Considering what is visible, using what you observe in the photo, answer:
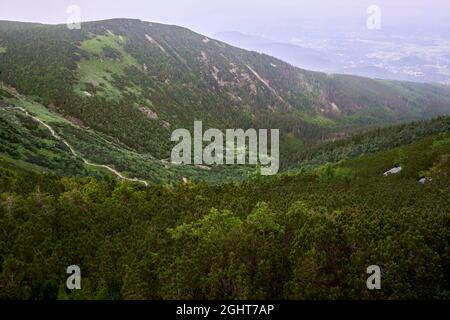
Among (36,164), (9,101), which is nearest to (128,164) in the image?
(36,164)

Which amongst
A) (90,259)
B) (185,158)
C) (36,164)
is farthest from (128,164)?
(90,259)

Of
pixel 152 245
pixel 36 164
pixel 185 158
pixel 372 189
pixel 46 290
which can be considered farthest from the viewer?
pixel 185 158

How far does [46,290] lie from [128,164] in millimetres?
85335

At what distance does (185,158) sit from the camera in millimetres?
165250

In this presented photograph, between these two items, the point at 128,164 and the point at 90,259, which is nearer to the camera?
the point at 90,259

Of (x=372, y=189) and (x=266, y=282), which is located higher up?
(x=372, y=189)

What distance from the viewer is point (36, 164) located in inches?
2753
